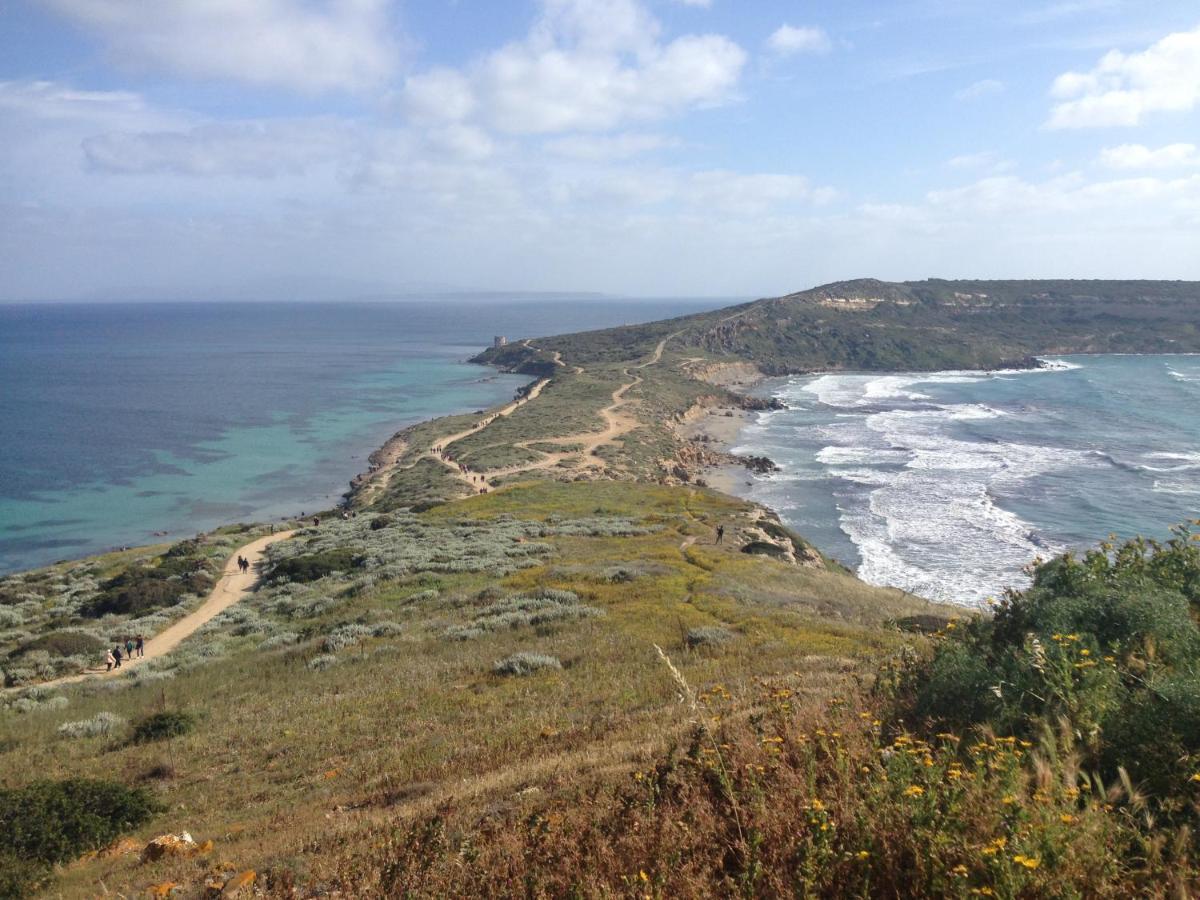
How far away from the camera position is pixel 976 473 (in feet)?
179

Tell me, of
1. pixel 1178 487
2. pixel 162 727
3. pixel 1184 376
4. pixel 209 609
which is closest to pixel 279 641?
pixel 162 727

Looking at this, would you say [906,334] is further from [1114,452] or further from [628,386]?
[1114,452]

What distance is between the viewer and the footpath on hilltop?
438 cm

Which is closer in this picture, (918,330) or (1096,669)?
(1096,669)

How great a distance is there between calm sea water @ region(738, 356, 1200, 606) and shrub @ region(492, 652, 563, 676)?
22.1 meters

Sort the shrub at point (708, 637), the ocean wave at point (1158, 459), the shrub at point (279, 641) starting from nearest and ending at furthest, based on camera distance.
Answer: the shrub at point (708, 637) → the shrub at point (279, 641) → the ocean wave at point (1158, 459)

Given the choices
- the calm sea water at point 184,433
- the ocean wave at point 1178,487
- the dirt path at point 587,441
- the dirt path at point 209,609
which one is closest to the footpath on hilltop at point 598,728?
the dirt path at point 209,609

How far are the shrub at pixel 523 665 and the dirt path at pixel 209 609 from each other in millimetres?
12120

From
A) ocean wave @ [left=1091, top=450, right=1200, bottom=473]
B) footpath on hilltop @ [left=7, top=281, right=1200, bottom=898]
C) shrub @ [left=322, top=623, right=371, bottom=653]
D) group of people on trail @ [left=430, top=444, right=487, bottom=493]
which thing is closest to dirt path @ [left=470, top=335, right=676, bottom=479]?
group of people on trail @ [left=430, top=444, right=487, bottom=493]

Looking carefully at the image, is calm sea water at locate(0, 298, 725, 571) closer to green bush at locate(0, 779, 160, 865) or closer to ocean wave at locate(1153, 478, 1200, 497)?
green bush at locate(0, 779, 160, 865)

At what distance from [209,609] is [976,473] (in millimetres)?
51097

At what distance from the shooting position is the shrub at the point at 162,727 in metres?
12.6

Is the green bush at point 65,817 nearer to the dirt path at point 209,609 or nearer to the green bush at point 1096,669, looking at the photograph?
the green bush at point 1096,669

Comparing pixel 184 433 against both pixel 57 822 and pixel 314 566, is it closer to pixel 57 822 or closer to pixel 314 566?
pixel 314 566
